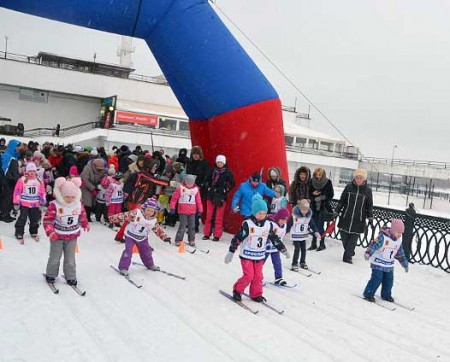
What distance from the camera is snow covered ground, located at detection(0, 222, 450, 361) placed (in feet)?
14.9

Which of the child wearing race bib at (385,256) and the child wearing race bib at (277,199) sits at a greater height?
the child wearing race bib at (277,199)

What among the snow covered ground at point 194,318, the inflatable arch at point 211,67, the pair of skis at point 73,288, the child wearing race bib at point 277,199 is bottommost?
the snow covered ground at point 194,318

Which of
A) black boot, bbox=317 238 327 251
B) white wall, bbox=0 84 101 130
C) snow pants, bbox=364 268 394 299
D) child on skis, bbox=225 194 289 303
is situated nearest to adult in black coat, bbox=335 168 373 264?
black boot, bbox=317 238 327 251

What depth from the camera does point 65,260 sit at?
6148 mm

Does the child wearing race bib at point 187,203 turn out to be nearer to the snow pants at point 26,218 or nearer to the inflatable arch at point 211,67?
the inflatable arch at point 211,67

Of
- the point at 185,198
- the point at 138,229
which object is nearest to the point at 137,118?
the point at 185,198

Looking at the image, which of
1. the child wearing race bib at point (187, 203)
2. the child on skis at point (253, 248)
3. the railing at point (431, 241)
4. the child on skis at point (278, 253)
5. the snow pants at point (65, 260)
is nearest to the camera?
the snow pants at point (65, 260)

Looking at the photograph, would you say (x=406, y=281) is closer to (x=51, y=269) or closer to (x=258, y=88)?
(x=258, y=88)

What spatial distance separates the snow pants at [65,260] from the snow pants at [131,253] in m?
0.91

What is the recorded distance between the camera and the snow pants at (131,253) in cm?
695

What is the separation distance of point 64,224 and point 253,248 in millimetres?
2464

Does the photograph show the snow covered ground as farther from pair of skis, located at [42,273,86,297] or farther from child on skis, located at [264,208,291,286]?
child on skis, located at [264,208,291,286]

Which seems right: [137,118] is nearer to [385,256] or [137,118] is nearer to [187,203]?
[187,203]

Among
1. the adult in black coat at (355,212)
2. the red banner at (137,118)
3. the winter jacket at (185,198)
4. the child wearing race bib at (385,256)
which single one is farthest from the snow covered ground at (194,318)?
the red banner at (137,118)
